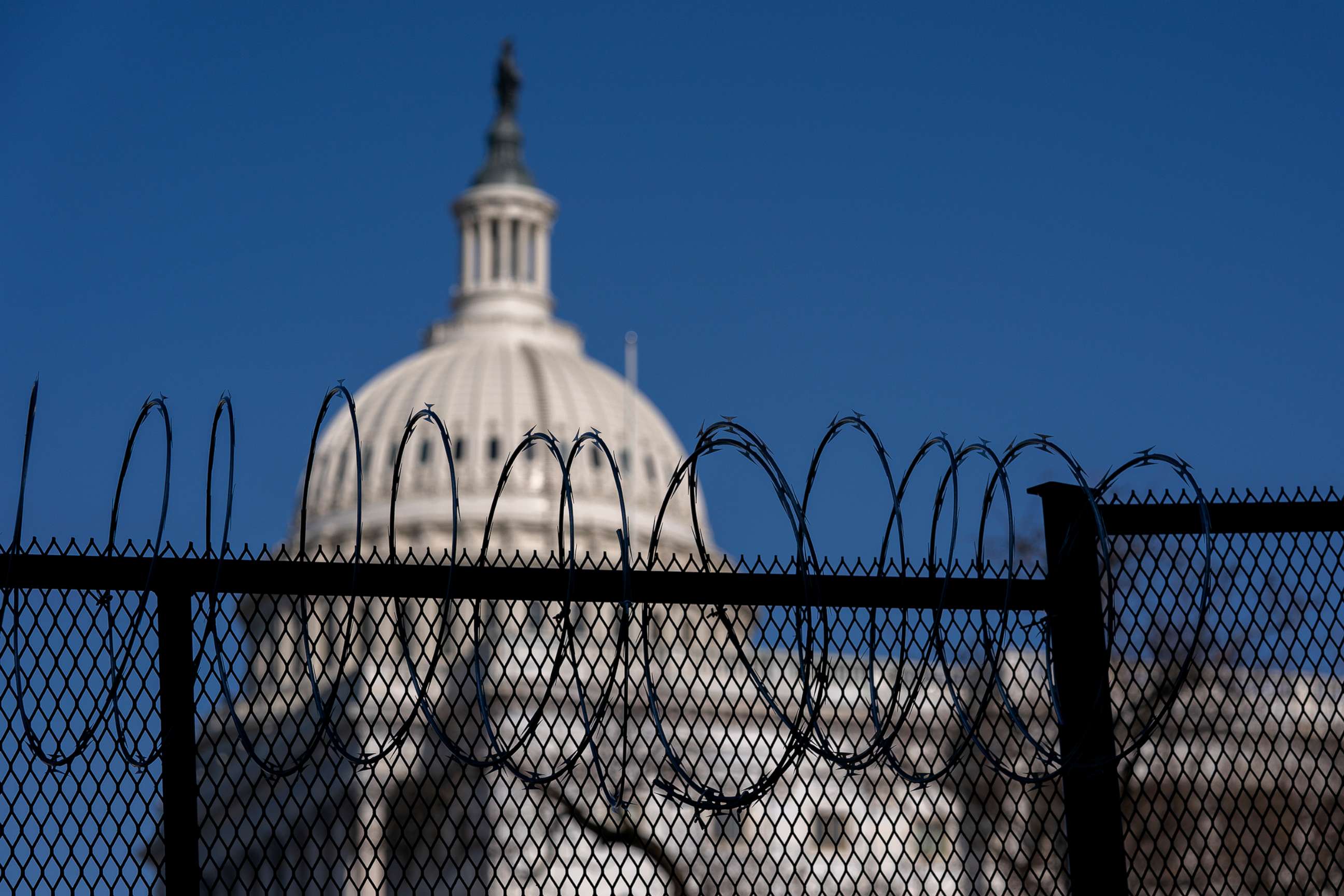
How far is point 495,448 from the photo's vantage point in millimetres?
128375

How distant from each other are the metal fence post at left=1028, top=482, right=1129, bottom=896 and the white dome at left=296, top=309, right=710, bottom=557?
97773mm

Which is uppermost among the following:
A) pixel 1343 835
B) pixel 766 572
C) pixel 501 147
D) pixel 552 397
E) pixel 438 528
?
pixel 501 147

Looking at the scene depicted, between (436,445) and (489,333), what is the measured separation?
22.2 metres

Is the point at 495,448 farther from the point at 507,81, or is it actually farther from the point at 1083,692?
the point at 1083,692

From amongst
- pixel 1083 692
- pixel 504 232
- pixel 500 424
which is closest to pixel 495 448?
pixel 500 424

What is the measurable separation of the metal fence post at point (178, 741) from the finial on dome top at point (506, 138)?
153578 millimetres

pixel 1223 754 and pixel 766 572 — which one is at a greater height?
pixel 766 572

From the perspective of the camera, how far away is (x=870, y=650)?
21.7 feet

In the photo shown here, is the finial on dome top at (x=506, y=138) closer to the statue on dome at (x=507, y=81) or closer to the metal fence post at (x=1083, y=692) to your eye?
the statue on dome at (x=507, y=81)

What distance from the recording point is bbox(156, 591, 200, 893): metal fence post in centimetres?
669

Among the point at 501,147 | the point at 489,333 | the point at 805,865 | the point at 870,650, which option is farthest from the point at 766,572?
the point at 501,147

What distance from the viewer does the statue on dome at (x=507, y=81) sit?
565 ft

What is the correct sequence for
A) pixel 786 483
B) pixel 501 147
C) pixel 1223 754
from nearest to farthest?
pixel 786 483 → pixel 1223 754 → pixel 501 147

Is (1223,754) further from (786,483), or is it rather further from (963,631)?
(786,483)
